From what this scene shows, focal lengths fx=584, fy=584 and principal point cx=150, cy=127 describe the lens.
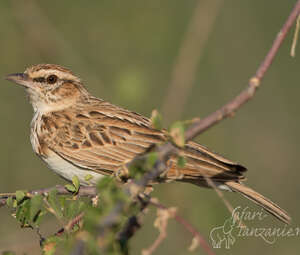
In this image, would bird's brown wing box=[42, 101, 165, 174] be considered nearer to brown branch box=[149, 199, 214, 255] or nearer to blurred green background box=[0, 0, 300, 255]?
blurred green background box=[0, 0, 300, 255]

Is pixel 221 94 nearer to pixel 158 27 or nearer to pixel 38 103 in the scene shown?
pixel 158 27

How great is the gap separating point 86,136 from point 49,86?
97cm

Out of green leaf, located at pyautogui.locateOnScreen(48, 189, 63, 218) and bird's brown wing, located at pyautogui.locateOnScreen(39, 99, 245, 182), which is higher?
bird's brown wing, located at pyautogui.locateOnScreen(39, 99, 245, 182)

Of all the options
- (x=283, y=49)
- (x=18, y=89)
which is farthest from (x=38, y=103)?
(x=283, y=49)

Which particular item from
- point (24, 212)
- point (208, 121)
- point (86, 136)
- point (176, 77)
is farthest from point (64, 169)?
point (208, 121)

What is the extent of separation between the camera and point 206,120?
2.38 meters

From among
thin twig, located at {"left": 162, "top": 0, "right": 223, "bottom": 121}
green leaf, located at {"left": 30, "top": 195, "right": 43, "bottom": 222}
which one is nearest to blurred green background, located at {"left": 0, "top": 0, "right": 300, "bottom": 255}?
thin twig, located at {"left": 162, "top": 0, "right": 223, "bottom": 121}

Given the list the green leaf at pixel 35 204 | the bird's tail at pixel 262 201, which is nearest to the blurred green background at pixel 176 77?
the bird's tail at pixel 262 201

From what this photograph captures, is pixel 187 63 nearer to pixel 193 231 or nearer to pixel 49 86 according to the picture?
pixel 49 86

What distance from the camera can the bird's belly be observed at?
605cm

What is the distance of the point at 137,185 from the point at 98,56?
313 inches

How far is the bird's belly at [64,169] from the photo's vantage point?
238 inches

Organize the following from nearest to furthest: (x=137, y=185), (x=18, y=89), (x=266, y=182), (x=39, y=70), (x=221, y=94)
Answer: (x=137, y=185) < (x=39, y=70) < (x=266, y=182) < (x=18, y=89) < (x=221, y=94)

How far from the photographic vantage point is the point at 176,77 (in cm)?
709
